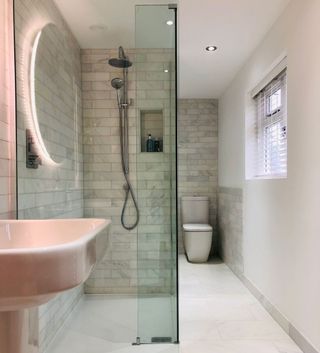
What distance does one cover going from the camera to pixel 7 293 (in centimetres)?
77

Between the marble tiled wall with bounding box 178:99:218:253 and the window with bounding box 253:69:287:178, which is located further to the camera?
the marble tiled wall with bounding box 178:99:218:253

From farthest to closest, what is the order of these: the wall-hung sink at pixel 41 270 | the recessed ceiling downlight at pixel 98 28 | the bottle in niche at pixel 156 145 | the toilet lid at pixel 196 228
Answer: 1. the toilet lid at pixel 196 228
2. the bottle in niche at pixel 156 145
3. the recessed ceiling downlight at pixel 98 28
4. the wall-hung sink at pixel 41 270

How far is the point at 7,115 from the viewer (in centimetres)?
175

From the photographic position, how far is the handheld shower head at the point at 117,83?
303cm

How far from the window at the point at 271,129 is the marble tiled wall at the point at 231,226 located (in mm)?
589

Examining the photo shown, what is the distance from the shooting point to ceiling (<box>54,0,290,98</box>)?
2.40 m

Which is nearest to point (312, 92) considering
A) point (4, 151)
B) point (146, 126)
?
point (146, 126)

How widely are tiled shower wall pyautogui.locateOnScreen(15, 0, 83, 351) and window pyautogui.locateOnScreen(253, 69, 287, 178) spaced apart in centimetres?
174

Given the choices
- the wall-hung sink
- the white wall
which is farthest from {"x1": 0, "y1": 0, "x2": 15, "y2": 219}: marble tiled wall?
the white wall

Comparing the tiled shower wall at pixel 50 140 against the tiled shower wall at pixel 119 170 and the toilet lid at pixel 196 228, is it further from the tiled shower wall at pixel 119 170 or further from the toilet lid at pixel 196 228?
the toilet lid at pixel 196 228

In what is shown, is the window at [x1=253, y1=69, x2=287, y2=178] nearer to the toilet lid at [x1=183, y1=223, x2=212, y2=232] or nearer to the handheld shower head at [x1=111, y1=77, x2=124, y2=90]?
the toilet lid at [x1=183, y1=223, x2=212, y2=232]

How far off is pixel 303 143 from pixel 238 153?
5.71 ft

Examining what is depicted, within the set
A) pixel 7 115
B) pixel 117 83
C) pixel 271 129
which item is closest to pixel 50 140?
pixel 7 115

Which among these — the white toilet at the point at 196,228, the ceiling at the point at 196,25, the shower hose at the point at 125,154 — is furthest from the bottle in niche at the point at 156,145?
the white toilet at the point at 196,228
